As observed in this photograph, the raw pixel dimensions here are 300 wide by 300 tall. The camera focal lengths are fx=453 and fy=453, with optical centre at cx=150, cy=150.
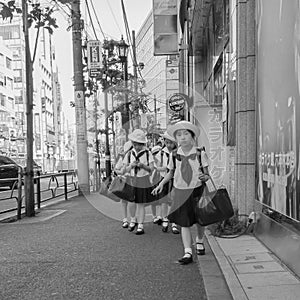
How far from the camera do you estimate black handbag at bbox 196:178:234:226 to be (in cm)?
522

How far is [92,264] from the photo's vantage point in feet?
17.2

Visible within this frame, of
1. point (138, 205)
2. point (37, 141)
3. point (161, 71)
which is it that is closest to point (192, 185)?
point (138, 205)

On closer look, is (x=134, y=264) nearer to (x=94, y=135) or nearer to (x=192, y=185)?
(x=192, y=185)

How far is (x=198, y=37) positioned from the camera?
14.0 metres

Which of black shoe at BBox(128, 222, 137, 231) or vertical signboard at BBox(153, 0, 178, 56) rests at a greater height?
vertical signboard at BBox(153, 0, 178, 56)

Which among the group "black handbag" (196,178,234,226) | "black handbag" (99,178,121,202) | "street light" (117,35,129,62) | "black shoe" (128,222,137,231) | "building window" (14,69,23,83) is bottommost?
"black shoe" (128,222,137,231)

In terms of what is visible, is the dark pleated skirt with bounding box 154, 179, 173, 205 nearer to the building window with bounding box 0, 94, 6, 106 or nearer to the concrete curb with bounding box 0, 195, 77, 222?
the concrete curb with bounding box 0, 195, 77, 222

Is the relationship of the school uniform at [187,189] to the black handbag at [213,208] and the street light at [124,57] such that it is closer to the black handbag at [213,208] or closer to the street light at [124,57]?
the black handbag at [213,208]

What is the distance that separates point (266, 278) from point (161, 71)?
41162mm

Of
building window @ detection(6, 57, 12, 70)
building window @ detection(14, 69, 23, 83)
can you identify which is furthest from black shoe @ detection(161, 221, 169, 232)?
building window @ detection(14, 69, 23, 83)

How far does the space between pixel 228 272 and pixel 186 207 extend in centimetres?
97

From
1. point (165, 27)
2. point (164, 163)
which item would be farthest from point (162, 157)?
point (165, 27)

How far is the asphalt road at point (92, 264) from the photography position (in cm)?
425

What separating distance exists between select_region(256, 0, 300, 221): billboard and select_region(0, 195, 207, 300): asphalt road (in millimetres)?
1265
